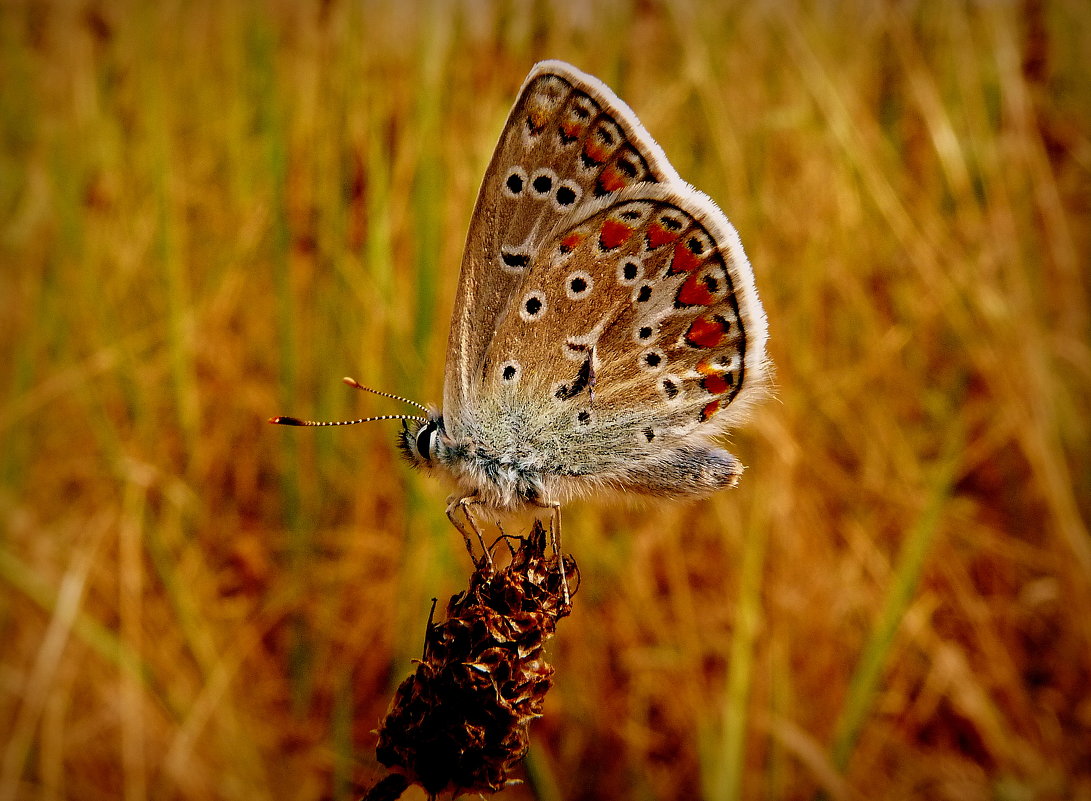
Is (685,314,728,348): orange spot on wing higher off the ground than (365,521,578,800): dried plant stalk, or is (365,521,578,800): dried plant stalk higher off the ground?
(685,314,728,348): orange spot on wing

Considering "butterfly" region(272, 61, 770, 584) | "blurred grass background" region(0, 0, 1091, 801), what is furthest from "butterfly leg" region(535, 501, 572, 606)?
"blurred grass background" region(0, 0, 1091, 801)

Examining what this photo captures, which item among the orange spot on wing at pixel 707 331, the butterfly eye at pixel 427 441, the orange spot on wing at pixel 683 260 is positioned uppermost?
the orange spot on wing at pixel 683 260

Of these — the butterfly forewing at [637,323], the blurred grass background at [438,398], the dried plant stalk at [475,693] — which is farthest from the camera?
the blurred grass background at [438,398]

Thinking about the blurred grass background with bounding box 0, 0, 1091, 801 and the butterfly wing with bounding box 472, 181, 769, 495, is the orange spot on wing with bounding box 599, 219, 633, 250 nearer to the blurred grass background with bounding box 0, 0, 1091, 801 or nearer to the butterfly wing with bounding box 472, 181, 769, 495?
the butterfly wing with bounding box 472, 181, 769, 495

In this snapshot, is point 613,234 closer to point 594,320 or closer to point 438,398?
point 594,320

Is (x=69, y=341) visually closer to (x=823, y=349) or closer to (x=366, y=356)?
(x=366, y=356)

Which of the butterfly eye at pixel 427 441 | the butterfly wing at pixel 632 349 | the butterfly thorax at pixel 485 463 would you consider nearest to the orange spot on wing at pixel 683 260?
the butterfly wing at pixel 632 349

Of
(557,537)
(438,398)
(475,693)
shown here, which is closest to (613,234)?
(557,537)

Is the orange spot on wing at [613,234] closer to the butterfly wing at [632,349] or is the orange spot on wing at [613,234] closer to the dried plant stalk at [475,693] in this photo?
the butterfly wing at [632,349]
